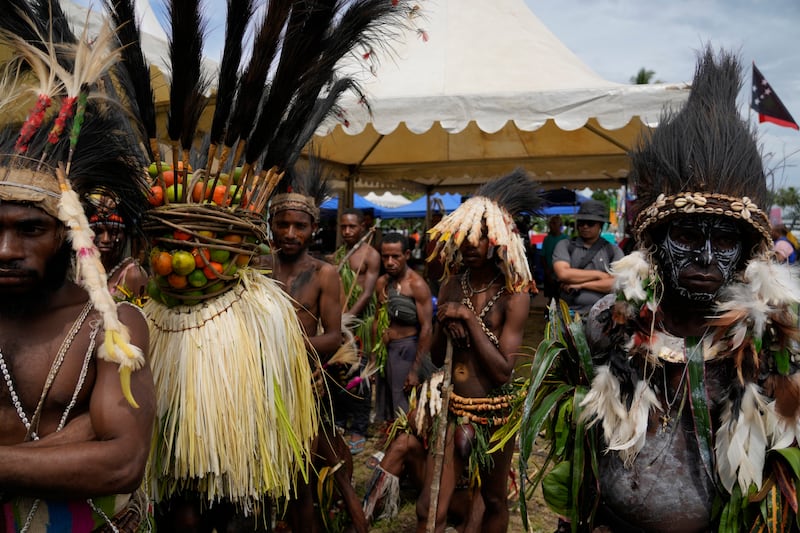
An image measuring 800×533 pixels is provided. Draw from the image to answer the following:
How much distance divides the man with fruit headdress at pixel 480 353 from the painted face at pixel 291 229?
2.66ft

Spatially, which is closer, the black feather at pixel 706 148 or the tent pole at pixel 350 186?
the black feather at pixel 706 148

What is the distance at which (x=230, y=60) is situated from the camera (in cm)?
209

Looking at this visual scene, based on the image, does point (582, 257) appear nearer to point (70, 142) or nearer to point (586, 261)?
point (586, 261)

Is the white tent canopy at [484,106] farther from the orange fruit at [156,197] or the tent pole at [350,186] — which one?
the orange fruit at [156,197]

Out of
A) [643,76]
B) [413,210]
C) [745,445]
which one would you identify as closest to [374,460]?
[745,445]

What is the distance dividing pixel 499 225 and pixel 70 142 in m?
2.23

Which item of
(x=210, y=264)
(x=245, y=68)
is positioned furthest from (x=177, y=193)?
(x=245, y=68)

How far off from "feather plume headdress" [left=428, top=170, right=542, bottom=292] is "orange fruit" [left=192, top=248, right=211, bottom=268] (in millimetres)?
1433

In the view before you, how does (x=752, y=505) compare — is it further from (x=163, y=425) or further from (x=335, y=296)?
(x=335, y=296)

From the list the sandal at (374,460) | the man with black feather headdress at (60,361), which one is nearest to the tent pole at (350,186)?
the sandal at (374,460)

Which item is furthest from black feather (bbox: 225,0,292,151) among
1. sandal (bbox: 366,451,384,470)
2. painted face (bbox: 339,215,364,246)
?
painted face (bbox: 339,215,364,246)

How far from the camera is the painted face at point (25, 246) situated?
4.86 feet

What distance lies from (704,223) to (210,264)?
1.75 m

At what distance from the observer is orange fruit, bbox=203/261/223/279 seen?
2.23 m
